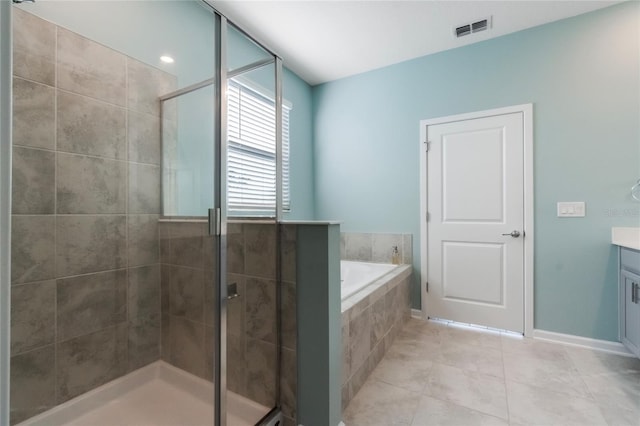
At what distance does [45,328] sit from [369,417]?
1736 mm

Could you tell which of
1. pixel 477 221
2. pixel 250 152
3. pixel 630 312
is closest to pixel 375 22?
pixel 250 152

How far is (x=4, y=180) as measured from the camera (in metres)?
0.57

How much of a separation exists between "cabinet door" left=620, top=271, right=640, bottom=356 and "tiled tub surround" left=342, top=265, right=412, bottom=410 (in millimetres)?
1527

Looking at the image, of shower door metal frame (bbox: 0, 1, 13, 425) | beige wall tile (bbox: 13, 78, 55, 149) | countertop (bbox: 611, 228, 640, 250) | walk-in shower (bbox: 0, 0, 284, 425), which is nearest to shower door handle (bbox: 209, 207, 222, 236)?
walk-in shower (bbox: 0, 0, 284, 425)

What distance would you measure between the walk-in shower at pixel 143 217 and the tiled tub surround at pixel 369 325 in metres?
0.40

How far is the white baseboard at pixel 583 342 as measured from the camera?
213cm

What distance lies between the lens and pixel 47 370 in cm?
142

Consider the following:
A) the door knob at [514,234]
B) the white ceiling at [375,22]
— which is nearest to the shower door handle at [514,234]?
the door knob at [514,234]

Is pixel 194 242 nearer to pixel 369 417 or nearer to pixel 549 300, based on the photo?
pixel 369 417

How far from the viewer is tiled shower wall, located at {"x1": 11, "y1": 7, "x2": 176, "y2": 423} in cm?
134

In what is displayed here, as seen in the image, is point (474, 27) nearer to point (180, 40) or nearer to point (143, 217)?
point (180, 40)

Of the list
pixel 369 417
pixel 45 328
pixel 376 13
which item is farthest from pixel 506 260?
pixel 45 328

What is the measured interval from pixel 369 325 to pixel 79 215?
6.07 ft

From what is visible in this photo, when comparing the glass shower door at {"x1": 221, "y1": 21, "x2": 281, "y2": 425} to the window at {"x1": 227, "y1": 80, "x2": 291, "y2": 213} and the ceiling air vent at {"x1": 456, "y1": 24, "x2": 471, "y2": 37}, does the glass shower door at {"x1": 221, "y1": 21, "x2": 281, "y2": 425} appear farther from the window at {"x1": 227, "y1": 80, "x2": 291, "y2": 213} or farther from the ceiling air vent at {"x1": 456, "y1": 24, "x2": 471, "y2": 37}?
the ceiling air vent at {"x1": 456, "y1": 24, "x2": 471, "y2": 37}
